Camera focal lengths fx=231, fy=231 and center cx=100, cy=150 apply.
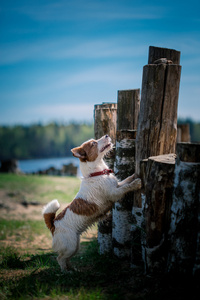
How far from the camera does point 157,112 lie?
3.34m

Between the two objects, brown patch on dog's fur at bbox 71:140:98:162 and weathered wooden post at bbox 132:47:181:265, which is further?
brown patch on dog's fur at bbox 71:140:98:162

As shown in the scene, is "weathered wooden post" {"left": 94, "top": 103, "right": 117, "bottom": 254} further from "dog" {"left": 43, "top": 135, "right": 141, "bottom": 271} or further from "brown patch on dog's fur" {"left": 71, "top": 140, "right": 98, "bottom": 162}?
"brown patch on dog's fur" {"left": 71, "top": 140, "right": 98, "bottom": 162}

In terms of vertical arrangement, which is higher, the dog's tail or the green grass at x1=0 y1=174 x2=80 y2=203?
the dog's tail

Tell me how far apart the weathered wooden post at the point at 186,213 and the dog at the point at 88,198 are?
1.16 meters

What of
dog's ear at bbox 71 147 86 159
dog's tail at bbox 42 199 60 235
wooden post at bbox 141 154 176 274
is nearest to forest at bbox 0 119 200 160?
dog's tail at bbox 42 199 60 235

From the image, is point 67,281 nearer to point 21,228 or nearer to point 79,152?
point 79,152

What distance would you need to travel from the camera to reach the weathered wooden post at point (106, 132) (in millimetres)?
4375

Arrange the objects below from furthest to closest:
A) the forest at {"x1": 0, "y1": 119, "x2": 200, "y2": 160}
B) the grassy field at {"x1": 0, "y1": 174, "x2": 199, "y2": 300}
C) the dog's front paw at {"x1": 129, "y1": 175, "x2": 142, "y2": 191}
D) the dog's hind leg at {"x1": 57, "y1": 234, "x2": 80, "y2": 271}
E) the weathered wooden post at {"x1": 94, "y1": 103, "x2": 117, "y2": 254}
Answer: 1. the forest at {"x1": 0, "y1": 119, "x2": 200, "y2": 160}
2. the weathered wooden post at {"x1": 94, "y1": 103, "x2": 117, "y2": 254}
3. the dog's hind leg at {"x1": 57, "y1": 234, "x2": 80, "y2": 271}
4. the dog's front paw at {"x1": 129, "y1": 175, "x2": 142, "y2": 191}
5. the grassy field at {"x1": 0, "y1": 174, "x2": 199, "y2": 300}

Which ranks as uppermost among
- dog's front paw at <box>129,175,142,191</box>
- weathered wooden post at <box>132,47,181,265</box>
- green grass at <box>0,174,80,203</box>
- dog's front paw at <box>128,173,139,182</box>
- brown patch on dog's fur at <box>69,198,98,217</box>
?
weathered wooden post at <box>132,47,181,265</box>

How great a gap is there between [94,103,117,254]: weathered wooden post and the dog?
0.73 metres

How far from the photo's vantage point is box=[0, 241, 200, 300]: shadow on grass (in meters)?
2.47

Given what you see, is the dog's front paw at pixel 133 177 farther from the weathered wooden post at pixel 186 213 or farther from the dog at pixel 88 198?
the weathered wooden post at pixel 186 213

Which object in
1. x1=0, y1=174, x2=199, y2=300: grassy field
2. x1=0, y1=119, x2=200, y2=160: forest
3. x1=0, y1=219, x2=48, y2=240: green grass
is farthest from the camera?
x1=0, y1=119, x2=200, y2=160: forest

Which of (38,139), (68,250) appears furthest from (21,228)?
(38,139)
